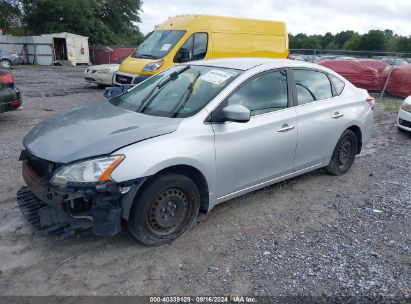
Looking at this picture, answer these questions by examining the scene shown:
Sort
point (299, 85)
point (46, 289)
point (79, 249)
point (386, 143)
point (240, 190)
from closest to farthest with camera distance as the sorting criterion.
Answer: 1. point (46, 289)
2. point (79, 249)
3. point (240, 190)
4. point (299, 85)
5. point (386, 143)

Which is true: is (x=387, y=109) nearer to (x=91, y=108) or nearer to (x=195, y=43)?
(x=195, y=43)

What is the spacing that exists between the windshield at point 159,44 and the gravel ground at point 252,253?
5571 mm

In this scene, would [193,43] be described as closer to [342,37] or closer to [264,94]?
[264,94]

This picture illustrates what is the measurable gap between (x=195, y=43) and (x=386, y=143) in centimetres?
518

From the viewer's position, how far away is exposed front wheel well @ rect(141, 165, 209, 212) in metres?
3.15

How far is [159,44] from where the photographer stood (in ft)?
31.3

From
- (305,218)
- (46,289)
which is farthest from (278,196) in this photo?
(46,289)

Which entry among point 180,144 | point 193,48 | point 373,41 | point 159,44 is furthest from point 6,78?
point 373,41

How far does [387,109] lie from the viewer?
10906 millimetres

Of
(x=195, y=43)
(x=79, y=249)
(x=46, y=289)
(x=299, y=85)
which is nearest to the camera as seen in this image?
(x=46, y=289)

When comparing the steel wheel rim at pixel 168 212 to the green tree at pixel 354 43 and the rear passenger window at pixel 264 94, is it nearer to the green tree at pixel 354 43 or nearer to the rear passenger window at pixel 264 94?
the rear passenger window at pixel 264 94

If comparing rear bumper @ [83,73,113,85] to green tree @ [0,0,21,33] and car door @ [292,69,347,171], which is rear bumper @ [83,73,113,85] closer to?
car door @ [292,69,347,171]

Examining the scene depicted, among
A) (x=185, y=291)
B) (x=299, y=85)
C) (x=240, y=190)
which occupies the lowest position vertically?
(x=185, y=291)

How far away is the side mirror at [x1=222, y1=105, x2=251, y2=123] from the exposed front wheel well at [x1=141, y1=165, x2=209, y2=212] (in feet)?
1.91
